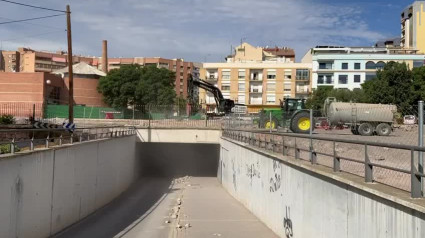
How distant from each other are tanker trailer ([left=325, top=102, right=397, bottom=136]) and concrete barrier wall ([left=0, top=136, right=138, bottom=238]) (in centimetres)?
969

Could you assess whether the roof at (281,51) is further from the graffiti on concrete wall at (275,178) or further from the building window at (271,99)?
the graffiti on concrete wall at (275,178)

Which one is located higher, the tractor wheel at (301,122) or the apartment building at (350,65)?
the apartment building at (350,65)

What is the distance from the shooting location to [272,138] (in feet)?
55.8

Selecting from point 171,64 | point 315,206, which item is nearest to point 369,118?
point 315,206

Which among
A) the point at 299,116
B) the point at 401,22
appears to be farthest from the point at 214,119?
the point at 401,22

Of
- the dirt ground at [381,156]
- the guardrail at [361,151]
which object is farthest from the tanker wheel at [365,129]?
the dirt ground at [381,156]

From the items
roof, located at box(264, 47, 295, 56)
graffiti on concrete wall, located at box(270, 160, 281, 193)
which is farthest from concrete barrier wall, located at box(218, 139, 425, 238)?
roof, located at box(264, 47, 295, 56)

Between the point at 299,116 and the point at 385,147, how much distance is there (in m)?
19.6

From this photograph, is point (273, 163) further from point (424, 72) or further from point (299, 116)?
point (424, 72)

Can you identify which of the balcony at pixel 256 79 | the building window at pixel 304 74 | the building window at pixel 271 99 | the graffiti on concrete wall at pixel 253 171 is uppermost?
Answer: the building window at pixel 304 74

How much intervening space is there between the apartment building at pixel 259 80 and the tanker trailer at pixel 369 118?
77.6m

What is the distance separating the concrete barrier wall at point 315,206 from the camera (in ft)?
21.4

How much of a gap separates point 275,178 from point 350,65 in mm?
90680

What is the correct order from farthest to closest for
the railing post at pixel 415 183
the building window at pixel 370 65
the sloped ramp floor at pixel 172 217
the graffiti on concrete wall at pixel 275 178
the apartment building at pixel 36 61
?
the apartment building at pixel 36 61
the building window at pixel 370 65
the sloped ramp floor at pixel 172 217
the graffiti on concrete wall at pixel 275 178
the railing post at pixel 415 183
